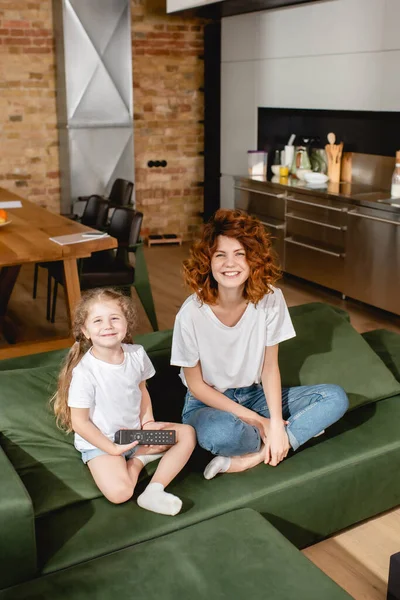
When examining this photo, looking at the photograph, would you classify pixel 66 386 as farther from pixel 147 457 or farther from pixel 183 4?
pixel 183 4

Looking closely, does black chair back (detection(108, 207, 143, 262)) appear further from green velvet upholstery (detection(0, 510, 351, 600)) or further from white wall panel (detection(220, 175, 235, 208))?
green velvet upholstery (detection(0, 510, 351, 600))

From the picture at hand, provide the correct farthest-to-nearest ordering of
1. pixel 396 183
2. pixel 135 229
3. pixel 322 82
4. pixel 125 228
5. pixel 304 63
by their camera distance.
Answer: pixel 304 63
pixel 322 82
pixel 396 183
pixel 125 228
pixel 135 229

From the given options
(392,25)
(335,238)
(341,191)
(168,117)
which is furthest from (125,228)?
(168,117)

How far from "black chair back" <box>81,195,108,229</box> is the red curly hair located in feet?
9.48

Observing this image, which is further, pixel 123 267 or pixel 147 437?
pixel 123 267

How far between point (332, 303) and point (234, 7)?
9.20 ft

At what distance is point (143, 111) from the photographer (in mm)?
7500

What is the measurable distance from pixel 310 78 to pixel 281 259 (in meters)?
1.55

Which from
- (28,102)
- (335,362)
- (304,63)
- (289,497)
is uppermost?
(304,63)

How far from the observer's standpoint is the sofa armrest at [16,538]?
185cm

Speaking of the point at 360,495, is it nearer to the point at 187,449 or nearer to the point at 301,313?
the point at 187,449

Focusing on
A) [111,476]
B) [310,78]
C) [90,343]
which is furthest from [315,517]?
[310,78]

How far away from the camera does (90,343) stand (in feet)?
7.96

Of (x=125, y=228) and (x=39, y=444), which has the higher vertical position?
(x=125, y=228)
